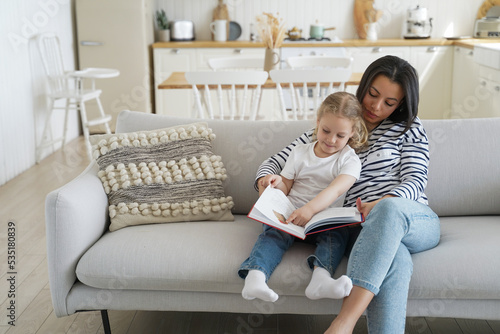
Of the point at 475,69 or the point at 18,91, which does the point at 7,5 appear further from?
the point at 475,69

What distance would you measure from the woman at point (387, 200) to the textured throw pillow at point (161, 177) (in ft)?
0.64

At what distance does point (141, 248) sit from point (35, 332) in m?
0.59

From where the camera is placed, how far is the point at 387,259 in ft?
5.15

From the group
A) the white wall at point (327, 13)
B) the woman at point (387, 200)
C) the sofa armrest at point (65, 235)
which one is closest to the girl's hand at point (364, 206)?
the woman at point (387, 200)

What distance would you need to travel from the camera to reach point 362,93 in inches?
77.8


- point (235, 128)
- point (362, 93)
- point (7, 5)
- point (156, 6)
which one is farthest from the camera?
point (156, 6)

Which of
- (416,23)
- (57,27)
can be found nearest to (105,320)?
(57,27)

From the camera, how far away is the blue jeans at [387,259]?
1.55 meters

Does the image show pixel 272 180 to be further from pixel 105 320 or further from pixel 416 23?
pixel 416 23

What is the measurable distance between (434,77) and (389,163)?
3.81 metres

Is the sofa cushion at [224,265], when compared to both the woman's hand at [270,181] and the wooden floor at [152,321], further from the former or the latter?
the wooden floor at [152,321]

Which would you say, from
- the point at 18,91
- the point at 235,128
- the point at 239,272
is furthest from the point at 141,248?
the point at 18,91

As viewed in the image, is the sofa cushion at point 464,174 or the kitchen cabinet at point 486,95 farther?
the kitchen cabinet at point 486,95

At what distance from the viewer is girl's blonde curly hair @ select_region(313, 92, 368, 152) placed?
1.84 meters
